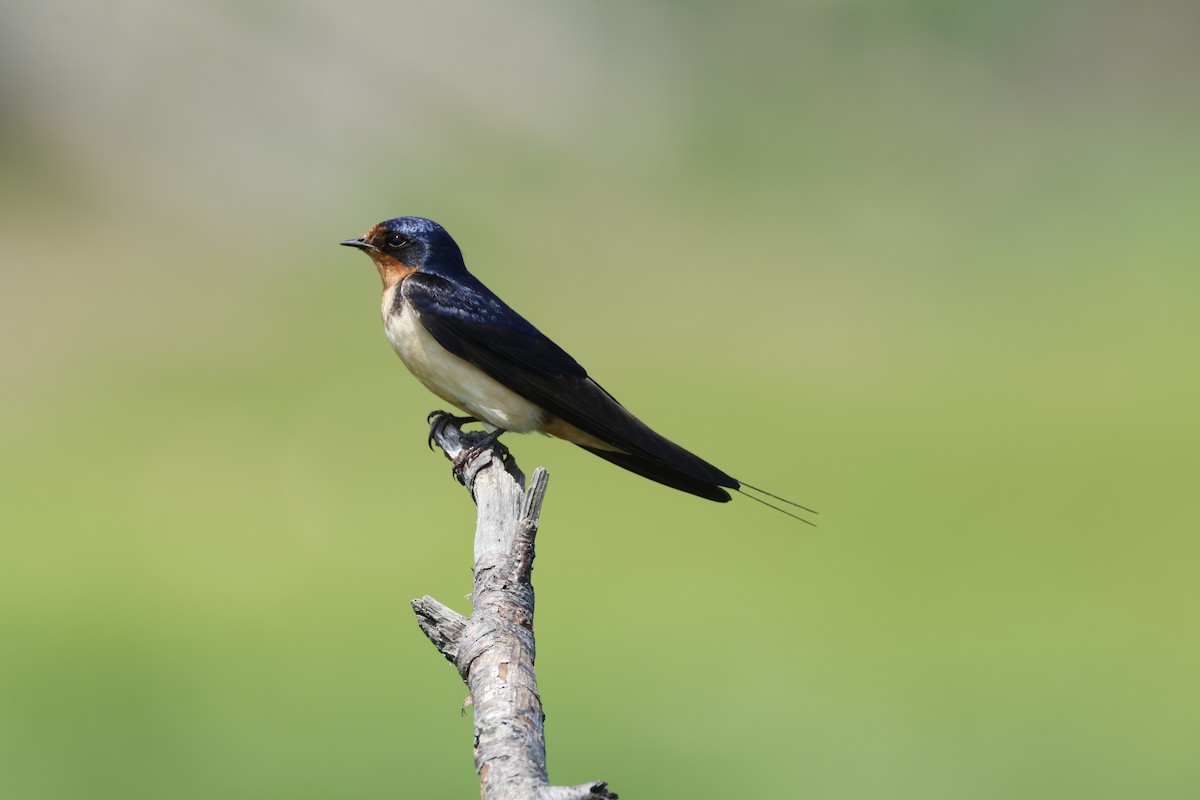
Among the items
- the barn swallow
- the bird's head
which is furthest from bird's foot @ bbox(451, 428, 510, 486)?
the bird's head

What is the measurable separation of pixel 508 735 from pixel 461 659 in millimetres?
264

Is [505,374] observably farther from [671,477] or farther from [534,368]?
[671,477]

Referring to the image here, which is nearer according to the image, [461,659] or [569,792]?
[569,792]

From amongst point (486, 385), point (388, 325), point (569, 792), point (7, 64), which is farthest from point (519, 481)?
point (7, 64)

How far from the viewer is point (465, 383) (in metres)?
2.52

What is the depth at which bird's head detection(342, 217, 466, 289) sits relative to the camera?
2.66 metres

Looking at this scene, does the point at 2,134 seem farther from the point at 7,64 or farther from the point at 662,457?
the point at 662,457

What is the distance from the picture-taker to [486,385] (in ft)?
8.29

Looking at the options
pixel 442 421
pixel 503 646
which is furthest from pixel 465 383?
pixel 503 646

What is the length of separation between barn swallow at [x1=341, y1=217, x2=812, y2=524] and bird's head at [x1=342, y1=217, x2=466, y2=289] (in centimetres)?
6

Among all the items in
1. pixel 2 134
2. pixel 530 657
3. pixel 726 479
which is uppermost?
pixel 2 134

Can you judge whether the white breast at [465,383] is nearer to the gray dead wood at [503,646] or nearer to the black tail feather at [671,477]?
the black tail feather at [671,477]

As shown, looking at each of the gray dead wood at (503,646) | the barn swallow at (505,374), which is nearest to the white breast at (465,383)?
the barn swallow at (505,374)

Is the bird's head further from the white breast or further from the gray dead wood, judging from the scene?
the gray dead wood
